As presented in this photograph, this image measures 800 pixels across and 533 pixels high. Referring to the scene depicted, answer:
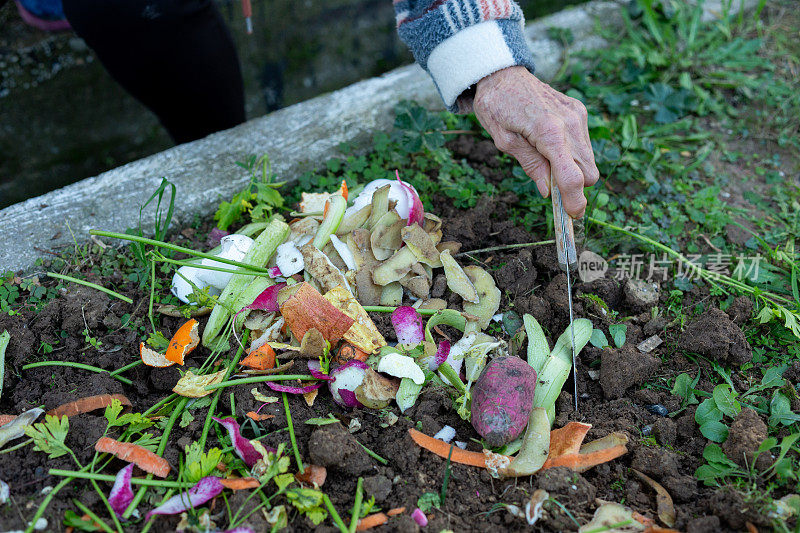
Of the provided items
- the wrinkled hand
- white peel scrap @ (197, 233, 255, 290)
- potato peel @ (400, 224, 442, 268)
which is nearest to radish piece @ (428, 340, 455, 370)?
potato peel @ (400, 224, 442, 268)

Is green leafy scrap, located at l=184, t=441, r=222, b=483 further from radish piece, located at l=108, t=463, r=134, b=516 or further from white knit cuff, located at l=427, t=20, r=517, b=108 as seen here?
white knit cuff, located at l=427, t=20, r=517, b=108

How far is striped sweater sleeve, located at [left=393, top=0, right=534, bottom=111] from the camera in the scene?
1.78 meters

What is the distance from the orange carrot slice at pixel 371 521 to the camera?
1299 mm

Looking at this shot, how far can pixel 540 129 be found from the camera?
164cm

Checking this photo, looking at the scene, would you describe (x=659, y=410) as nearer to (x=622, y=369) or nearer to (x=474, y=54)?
(x=622, y=369)

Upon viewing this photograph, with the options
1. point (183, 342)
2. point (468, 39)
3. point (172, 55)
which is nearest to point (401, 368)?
point (183, 342)

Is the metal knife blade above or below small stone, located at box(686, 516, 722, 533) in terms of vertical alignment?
above

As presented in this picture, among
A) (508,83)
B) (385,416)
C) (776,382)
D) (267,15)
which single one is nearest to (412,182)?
(508,83)

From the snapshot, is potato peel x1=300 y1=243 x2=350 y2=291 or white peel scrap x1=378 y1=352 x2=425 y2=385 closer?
white peel scrap x1=378 y1=352 x2=425 y2=385

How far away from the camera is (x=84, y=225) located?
203cm

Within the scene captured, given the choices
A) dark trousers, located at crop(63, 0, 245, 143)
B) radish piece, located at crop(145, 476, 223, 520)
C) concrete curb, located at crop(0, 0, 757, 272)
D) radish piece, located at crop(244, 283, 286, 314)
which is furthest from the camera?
dark trousers, located at crop(63, 0, 245, 143)

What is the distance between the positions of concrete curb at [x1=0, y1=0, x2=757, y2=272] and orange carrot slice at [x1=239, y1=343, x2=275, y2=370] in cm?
76

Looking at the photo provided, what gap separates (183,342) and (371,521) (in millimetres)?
698

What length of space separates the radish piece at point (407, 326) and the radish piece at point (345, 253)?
0.69ft
